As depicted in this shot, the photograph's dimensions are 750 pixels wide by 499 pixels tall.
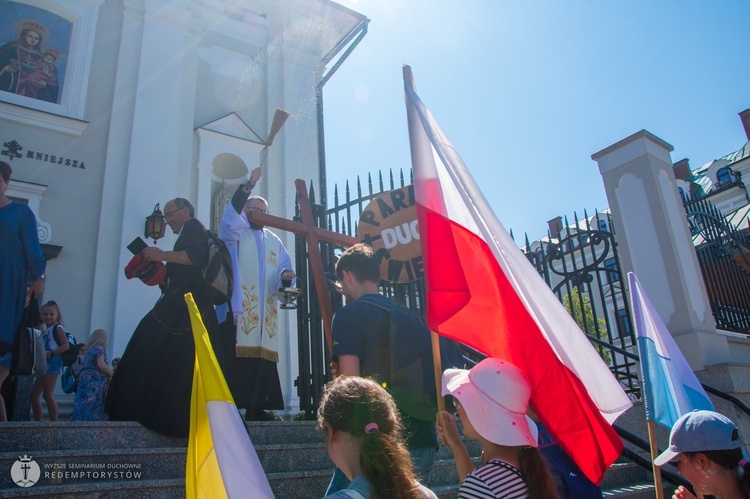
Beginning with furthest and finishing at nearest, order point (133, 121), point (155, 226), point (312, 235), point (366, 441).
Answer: point (133, 121) → point (155, 226) → point (312, 235) → point (366, 441)

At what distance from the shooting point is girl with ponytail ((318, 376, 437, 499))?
1.81 metres

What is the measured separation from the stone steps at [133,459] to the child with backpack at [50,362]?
9.06ft

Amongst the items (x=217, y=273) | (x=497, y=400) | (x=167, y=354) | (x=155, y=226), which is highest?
(x=155, y=226)

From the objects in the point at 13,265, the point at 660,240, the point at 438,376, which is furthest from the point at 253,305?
the point at 660,240

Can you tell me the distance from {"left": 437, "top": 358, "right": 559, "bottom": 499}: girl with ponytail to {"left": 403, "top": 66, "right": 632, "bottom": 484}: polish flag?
0.39ft

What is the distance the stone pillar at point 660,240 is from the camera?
21.2 ft

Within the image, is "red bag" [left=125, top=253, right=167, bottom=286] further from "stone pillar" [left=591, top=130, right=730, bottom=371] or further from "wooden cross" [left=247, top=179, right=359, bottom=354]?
"stone pillar" [left=591, top=130, right=730, bottom=371]

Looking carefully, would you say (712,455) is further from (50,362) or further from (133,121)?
(133,121)

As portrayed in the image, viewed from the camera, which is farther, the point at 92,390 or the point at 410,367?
the point at 92,390

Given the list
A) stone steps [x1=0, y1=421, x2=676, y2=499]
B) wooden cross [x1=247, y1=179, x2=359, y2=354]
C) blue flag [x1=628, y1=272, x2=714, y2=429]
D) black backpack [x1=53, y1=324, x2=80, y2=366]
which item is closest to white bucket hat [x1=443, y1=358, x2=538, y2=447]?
blue flag [x1=628, y1=272, x2=714, y2=429]

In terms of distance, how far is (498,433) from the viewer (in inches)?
84.0

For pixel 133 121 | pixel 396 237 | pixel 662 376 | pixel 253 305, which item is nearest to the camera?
pixel 662 376

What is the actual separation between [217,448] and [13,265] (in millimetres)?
3236

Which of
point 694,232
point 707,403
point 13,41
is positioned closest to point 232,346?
point 707,403
